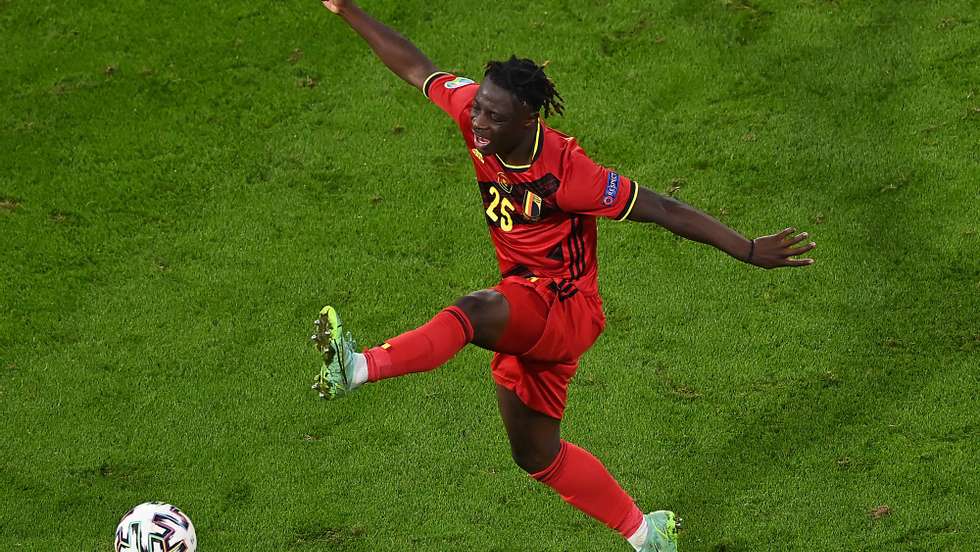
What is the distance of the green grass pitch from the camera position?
24.2ft

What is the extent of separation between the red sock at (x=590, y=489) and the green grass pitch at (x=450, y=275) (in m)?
0.36

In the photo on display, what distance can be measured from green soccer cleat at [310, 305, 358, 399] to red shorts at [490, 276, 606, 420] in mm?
865

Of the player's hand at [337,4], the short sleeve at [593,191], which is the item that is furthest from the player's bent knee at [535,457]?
the player's hand at [337,4]

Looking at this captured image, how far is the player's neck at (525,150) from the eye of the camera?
6125 millimetres

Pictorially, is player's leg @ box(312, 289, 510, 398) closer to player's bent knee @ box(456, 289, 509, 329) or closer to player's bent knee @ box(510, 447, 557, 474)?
player's bent knee @ box(456, 289, 509, 329)

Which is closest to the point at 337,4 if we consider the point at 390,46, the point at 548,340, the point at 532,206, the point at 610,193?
the point at 390,46

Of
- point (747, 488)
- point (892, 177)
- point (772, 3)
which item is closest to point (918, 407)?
point (747, 488)

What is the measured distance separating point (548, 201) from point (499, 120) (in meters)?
0.43

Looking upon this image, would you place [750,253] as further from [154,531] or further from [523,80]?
[154,531]

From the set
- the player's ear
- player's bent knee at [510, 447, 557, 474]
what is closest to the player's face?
the player's ear

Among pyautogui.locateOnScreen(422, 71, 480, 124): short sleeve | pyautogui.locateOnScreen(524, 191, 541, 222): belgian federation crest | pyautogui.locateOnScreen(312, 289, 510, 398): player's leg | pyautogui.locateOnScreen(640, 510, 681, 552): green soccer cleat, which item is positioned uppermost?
pyautogui.locateOnScreen(422, 71, 480, 124): short sleeve

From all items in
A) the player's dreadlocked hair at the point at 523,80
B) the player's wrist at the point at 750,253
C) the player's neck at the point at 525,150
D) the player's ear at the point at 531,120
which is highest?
the player's dreadlocked hair at the point at 523,80

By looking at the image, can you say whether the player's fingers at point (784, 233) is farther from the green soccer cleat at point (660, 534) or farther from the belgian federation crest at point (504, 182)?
the green soccer cleat at point (660, 534)

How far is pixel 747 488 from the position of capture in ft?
24.2
